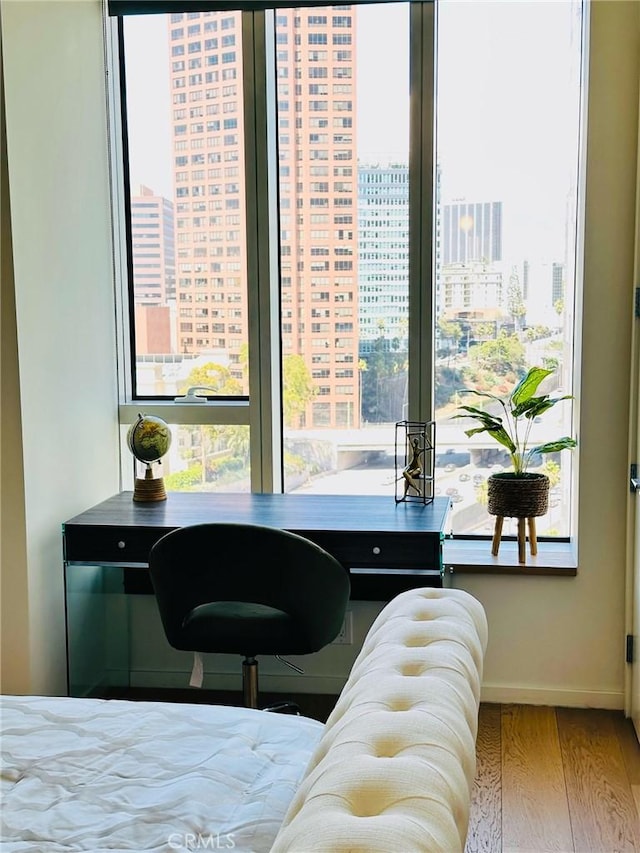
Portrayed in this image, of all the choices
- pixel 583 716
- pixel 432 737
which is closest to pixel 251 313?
pixel 583 716

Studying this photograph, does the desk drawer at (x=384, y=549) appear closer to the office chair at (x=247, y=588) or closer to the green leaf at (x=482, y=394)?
the office chair at (x=247, y=588)

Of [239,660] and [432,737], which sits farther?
[239,660]

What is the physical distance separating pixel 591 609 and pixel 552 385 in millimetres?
845

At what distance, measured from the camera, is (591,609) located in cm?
313

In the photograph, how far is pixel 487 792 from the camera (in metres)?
2.56

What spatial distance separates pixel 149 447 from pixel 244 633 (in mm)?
944

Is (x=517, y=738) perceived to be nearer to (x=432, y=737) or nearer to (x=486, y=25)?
(x=432, y=737)

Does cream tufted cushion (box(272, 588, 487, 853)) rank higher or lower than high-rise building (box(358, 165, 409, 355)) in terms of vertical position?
lower

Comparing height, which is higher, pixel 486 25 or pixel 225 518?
pixel 486 25

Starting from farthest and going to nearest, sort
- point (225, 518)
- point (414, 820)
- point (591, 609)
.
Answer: point (591, 609) → point (225, 518) → point (414, 820)

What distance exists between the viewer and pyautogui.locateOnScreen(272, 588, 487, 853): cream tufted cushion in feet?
2.79

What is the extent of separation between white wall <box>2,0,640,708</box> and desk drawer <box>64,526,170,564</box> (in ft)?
0.30

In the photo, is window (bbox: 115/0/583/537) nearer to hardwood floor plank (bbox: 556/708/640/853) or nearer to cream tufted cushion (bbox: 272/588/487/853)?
hardwood floor plank (bbox: 556/708/640/853)

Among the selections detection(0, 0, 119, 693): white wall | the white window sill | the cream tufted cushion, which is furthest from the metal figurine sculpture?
the cream tufted cushion
